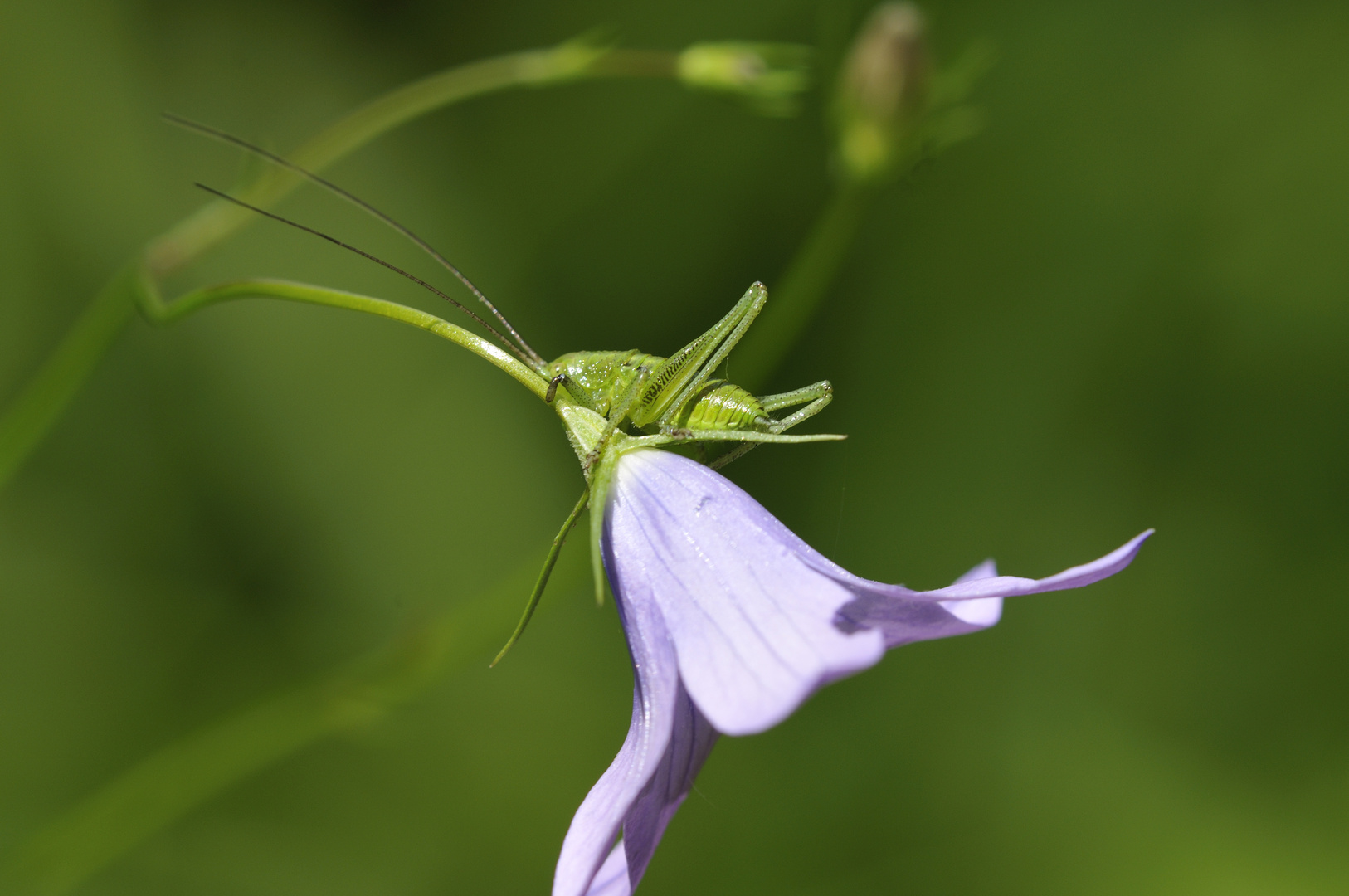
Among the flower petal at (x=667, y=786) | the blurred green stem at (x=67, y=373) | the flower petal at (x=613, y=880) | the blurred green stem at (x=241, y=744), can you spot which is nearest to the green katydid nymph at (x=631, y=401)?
the flower petal at (x=667, y=786)

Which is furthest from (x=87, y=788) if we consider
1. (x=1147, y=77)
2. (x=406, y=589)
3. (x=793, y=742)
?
(x=1147, y=77)

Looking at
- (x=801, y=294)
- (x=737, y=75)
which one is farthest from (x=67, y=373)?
(x=801, y=294)

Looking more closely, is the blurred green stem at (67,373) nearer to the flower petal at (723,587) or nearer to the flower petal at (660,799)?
the flower petal at (723,587)

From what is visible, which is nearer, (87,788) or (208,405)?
(87,788)

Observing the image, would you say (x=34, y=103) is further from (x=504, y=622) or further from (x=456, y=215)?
(x=504, y=622)

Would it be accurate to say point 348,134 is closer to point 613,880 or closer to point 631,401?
point 631,401

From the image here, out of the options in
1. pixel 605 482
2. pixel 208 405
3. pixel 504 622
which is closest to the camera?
pixel 605 482
